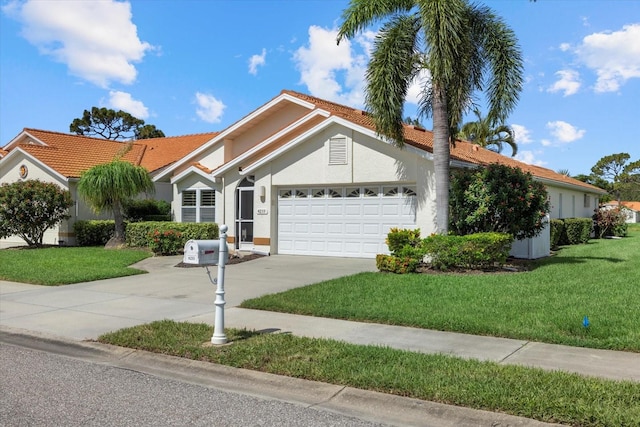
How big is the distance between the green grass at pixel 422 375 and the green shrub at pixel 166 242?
10.6 meters

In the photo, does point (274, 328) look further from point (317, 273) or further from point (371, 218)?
point (371, 218)

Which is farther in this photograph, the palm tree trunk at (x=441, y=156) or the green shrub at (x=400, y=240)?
the palm tree trunk at (x=441, y=156)

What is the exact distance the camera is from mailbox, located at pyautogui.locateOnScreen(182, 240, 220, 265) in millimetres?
6773

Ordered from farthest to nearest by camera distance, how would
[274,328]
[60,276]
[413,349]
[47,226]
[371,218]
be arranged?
1. [47,226]
2. [371,218]
3. [60,276]
4. [274,328]
5. [413,349]

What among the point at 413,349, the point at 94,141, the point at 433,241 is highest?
the point at 94,141

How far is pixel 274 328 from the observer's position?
774cm

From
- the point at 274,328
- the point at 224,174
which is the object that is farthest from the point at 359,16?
the point at 274,328

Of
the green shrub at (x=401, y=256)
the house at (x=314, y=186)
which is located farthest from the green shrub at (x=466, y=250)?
the house at (x=314, y=186)

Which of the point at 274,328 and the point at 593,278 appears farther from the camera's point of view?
the point at 593,278

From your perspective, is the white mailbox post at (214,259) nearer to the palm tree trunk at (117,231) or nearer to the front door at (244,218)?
the front door at (244,218)

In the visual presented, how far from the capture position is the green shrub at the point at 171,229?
18.5 meters

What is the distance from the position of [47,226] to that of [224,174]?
24.9 feet

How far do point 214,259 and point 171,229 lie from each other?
11708mm

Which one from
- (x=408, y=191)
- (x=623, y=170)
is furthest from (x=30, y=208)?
(x=623, y=170)
